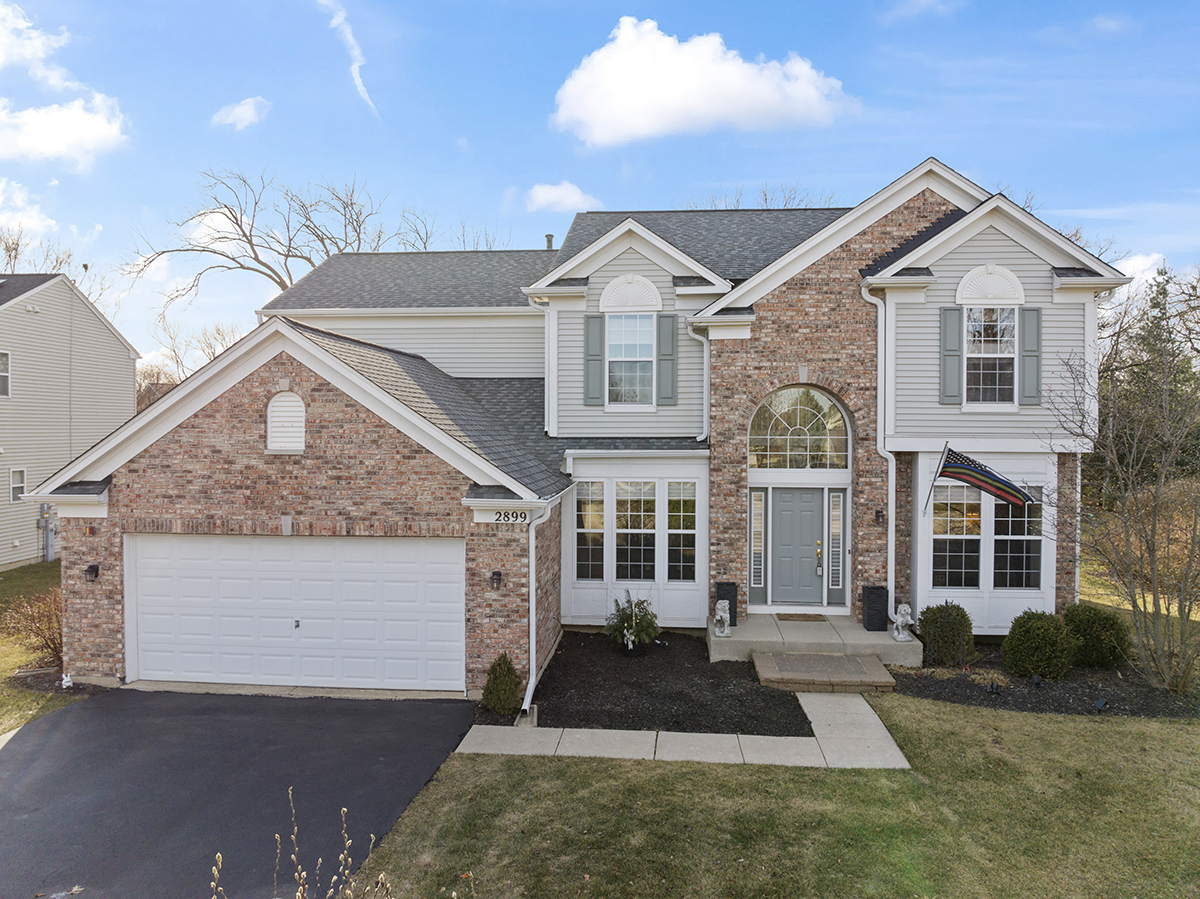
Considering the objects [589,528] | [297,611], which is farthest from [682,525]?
[297,611]

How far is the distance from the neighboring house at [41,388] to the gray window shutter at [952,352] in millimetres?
23792

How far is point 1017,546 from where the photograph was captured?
11.3 metres

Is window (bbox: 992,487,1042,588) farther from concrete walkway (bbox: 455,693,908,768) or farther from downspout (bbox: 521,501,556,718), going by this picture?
downspout (bbox: 521,501,556,718)

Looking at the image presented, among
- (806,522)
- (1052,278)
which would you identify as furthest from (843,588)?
(1052,278)

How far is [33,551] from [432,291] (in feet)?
50.3

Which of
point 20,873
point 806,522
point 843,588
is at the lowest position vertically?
point 20,873

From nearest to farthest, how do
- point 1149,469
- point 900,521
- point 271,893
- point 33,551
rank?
point 271,893, point 900,521, point 1149,469, point 33,551

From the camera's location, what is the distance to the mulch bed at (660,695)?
27.4 feet

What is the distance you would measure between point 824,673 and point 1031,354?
678 centimetres

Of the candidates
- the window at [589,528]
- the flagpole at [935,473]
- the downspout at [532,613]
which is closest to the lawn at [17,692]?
the downspout at [532,613]

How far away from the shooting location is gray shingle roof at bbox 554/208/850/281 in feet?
44.1

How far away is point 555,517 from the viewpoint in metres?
11.4

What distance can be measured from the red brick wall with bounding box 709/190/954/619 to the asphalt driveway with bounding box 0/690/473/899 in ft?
18.6

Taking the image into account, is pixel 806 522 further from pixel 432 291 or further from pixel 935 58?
pixel 432 291
